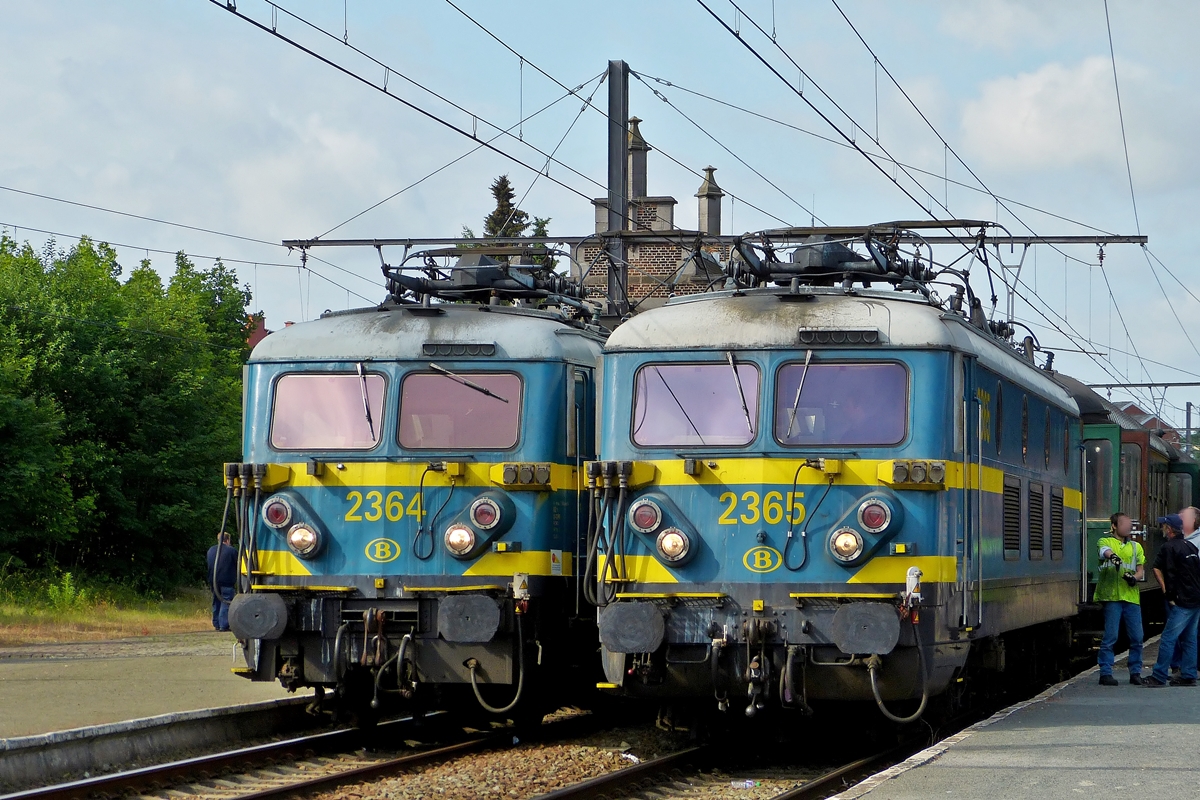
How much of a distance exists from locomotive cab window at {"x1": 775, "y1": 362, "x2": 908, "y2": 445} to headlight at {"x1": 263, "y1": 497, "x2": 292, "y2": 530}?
3.83 m

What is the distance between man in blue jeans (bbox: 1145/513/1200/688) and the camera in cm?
1447

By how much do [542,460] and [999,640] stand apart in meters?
4.12

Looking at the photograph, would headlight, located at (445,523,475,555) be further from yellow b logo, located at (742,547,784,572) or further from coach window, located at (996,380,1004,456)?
coach window, located at (996,380,1004,456)

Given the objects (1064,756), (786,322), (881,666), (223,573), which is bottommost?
(1064,756)

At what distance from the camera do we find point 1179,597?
14547 millimetres

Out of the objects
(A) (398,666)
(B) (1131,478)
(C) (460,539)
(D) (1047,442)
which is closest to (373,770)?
(A) (398,666)

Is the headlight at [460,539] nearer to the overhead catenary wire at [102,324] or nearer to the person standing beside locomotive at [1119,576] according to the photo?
the person standing beside locomotive at [1119,576]

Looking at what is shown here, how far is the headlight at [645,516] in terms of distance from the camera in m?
10.6

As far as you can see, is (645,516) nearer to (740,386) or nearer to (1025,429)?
(740,386)

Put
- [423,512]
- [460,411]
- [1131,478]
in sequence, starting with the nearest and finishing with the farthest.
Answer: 1. [423,512]
2. [460,411]
3. [1131,478]

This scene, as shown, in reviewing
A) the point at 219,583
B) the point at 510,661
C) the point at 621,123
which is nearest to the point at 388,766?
the point at 510,661

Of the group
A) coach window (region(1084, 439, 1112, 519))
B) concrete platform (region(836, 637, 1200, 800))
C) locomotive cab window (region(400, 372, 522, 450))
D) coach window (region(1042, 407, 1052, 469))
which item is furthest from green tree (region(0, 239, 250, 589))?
concrete platform (region(836, 637, 1200, 800))

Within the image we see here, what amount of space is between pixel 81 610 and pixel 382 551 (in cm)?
2112

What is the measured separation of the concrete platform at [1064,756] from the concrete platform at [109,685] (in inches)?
252
